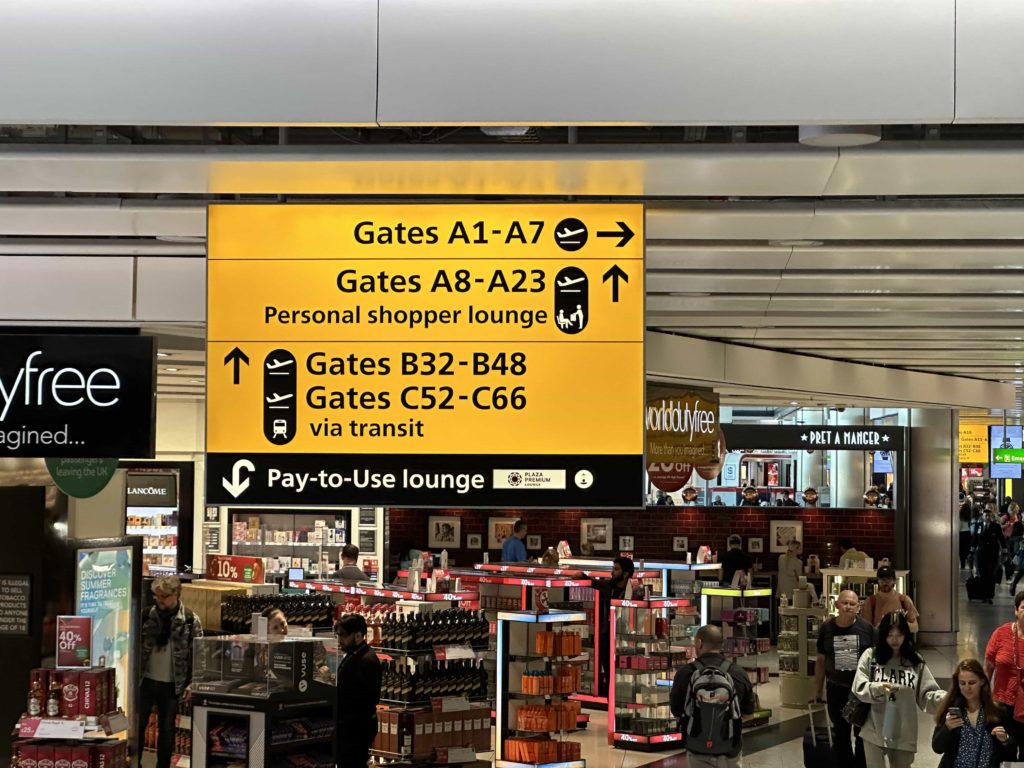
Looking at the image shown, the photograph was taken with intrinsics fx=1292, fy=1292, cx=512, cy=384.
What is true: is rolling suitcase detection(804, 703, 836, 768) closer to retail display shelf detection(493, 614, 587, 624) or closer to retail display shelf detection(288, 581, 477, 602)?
retail display shelf detection(493, 614, 587, 624)

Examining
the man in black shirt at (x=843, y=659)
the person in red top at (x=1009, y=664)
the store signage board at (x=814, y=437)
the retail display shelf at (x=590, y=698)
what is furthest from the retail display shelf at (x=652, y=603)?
the store signage board at (x=814, y=437)

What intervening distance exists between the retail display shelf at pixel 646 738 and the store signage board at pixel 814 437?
852cm

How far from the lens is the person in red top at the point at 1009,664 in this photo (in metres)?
8.30

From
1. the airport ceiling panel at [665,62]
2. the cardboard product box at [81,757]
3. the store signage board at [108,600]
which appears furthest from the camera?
the store signage board at [108,600]

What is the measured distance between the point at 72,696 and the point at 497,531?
16.2 m

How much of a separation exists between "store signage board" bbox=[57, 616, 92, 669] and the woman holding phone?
4.85m

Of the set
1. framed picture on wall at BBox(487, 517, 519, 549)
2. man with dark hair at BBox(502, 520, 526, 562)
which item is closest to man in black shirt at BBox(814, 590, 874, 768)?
man with dark hair at BBox(502, 520, 526, 562)

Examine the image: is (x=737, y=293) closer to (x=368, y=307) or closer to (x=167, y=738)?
(x=368, y=307)

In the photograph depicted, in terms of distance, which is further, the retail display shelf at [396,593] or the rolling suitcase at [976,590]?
the rolling suitcase at [976,590]

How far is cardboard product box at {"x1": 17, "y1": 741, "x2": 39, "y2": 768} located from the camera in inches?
274

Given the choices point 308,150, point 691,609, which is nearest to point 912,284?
point 308,150

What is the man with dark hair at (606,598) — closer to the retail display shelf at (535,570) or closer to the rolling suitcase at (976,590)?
the retail display shelf at (535,570)

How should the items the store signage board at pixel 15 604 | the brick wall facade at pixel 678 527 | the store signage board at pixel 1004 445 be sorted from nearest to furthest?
1. the store signage board at pixel 15 604
2. the brick wall facade at pixel 678 527
3. the store signage board at pixel 1004 445

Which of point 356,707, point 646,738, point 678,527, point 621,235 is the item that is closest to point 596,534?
point 678,527
